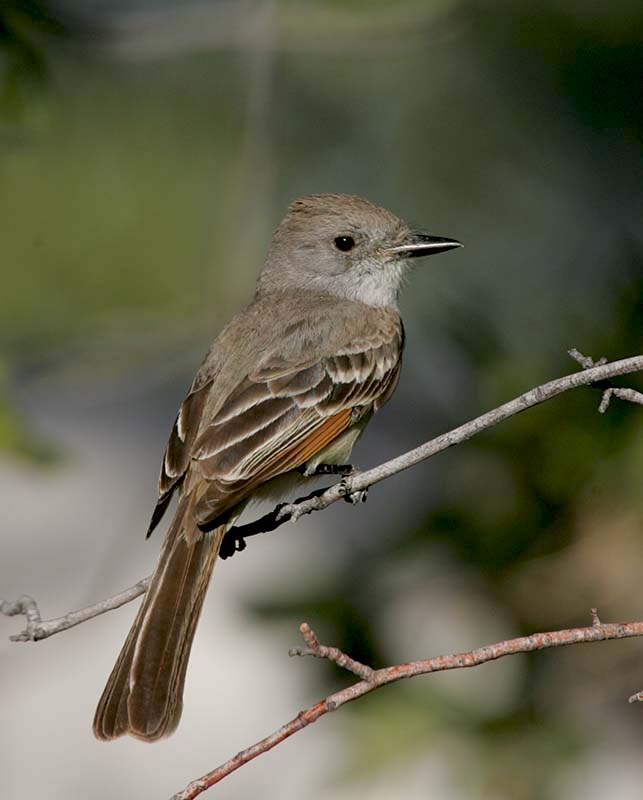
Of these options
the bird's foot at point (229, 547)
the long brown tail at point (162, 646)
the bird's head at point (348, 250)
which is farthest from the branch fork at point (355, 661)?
the bird's head at point (348, 250)

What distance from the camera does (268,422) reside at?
15.9 feet

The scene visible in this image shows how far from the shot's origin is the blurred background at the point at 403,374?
494cm

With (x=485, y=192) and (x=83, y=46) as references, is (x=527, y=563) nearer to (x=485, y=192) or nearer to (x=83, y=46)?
(x=83, y=46)

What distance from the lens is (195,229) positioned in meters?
9.93

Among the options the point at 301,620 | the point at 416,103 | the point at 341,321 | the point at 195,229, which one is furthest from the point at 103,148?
the point at 301,620

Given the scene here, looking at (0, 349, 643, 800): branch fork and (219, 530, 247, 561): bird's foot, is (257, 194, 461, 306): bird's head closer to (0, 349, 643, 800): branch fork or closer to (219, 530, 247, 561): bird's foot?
(219, 530, 247, 561): bird's foot

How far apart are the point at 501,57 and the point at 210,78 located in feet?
7.87

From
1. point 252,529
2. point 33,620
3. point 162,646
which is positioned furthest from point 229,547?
point 33,620

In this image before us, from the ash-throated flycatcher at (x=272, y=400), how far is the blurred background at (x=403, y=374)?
41 centimetres

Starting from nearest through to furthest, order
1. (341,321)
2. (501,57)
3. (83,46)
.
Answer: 1. (341,321)
2. (83,46)
3. (501,57)

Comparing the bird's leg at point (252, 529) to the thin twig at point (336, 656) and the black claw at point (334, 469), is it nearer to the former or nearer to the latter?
the black claw at point (334, 469)

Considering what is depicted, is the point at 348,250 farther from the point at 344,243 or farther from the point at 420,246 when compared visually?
the point at 420,246

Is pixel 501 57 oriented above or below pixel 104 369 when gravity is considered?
above

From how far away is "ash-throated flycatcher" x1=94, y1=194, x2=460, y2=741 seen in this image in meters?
4.24
